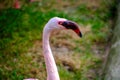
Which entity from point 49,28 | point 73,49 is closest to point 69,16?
point 73,49

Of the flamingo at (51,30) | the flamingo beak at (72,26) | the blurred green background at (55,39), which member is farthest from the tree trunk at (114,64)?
the flamingo beak at (72,26)

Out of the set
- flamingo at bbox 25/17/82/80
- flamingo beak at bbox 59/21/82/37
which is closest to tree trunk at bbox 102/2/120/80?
flamingo at bbox 25/17/82/80

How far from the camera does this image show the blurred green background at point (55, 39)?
383 cm

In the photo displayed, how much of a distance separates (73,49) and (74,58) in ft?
0.84

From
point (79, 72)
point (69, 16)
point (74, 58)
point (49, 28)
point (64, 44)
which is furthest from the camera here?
point (69, 16)

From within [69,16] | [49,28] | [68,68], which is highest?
[49,28]

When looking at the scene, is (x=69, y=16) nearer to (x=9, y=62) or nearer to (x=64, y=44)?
(x=64, y=44)

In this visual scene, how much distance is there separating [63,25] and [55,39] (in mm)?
2012

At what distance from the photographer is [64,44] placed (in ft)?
14.7

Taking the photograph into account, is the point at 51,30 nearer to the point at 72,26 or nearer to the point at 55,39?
the point at 72,26

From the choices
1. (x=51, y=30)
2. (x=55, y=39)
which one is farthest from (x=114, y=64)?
(x=55, y=39)

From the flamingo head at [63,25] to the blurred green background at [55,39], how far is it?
1.16 meters

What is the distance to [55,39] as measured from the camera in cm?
454

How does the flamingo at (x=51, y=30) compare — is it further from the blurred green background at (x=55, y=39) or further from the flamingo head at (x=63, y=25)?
the blurred green background at (x=55, y=39)
